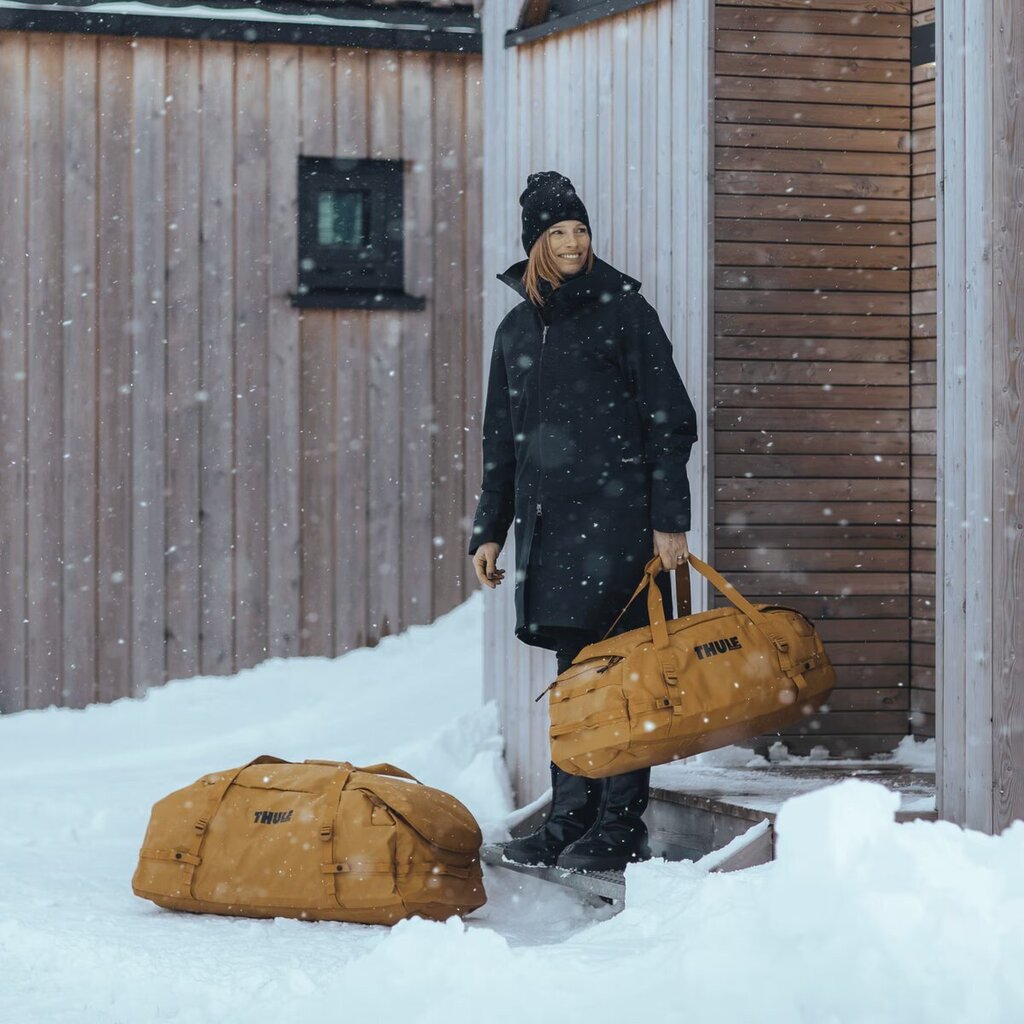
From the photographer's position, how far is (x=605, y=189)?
595 centimetres

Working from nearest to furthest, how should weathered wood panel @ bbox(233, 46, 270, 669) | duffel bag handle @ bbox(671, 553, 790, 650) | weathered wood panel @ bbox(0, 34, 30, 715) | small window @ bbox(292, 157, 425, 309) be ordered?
duffel bag handle @ bbox(671, 553, 790, 650)
weathered wood panel @ bbox(0, 34, 30, 715)
weathered wood panel @ bbox(233, 46, 270, 669)
small window @ bbox(292, 157, 425, 309)

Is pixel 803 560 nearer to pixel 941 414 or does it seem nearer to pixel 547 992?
pixel 941 414

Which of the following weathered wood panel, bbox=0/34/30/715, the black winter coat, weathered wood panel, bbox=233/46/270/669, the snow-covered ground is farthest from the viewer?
weathered wood panel, bbox=233/46/270/669

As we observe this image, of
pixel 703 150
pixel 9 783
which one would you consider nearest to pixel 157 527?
pixel 9 783

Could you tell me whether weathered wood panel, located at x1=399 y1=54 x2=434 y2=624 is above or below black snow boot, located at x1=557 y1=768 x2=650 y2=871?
above

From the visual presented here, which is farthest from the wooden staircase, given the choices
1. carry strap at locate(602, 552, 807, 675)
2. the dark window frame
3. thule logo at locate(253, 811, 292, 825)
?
the dark window frame

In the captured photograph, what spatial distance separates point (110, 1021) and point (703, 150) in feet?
11.2

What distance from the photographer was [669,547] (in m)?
4.45

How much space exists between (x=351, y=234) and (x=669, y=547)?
15.4 feet

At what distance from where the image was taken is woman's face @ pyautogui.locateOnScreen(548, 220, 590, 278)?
15.3 ft

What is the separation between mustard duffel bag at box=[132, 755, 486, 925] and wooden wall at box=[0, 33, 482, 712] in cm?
366

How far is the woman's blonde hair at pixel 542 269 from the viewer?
468 cm

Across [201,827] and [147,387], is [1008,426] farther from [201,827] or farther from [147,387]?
[147,387]

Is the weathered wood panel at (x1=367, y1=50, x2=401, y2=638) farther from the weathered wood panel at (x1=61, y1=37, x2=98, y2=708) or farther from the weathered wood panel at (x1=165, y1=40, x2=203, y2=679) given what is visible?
the weathered wood panel at (x1=61, y1=37, x2=98, y2=708)
